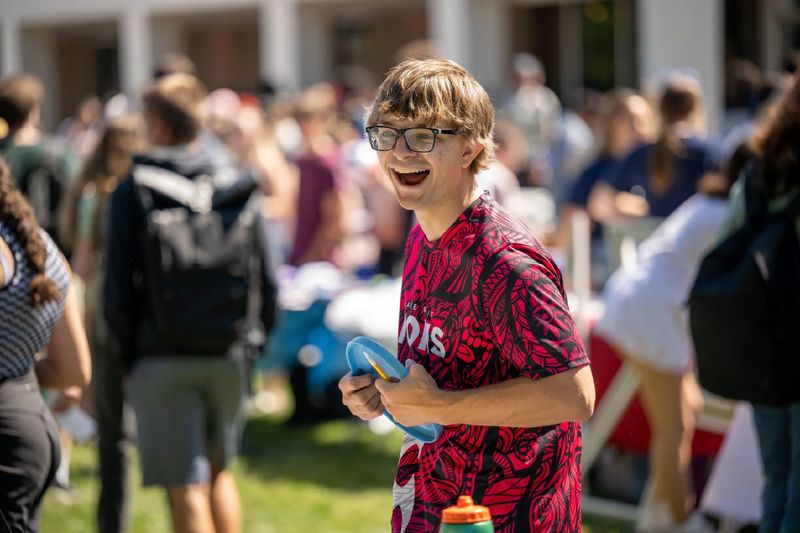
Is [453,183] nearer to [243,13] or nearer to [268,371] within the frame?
[268,371]

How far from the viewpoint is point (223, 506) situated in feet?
14.9

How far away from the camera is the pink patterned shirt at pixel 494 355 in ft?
7.63

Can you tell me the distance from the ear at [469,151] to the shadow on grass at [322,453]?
14.6 feet

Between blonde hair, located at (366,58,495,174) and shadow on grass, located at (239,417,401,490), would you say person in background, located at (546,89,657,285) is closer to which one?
shadow on grass, located at (239,417,401,490)

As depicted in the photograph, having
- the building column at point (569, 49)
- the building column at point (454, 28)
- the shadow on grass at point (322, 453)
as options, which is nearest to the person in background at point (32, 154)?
the shadow on grass at point (322, 453)

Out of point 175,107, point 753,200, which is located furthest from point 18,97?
point 753,200

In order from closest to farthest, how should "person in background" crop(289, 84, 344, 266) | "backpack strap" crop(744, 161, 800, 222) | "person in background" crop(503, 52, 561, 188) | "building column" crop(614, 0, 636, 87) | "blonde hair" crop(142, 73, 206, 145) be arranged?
"backpack strap" crop(744, 161, 800, 222) → "blonde hair" crop(142, 73, 206, 145) → "person in background" crop(289, 84, 344, 266) → "person in background" crop(503, 52, 561, 188) → "building column" crop(614, 0, 636, 87)

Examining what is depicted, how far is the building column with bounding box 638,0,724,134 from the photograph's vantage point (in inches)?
707

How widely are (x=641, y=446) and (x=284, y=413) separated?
139 inches

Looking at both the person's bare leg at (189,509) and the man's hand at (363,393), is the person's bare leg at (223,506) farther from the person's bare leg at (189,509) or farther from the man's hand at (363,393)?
the man's hand at (363,393)

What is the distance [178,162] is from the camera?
14.7 feet

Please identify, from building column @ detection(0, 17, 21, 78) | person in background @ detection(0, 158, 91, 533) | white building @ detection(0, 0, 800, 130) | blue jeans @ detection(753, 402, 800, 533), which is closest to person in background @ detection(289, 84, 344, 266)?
blue jeans @ detection(753, 402, 800, 533)

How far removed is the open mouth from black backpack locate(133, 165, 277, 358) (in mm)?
2108

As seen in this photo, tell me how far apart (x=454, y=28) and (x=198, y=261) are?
1699 cm
